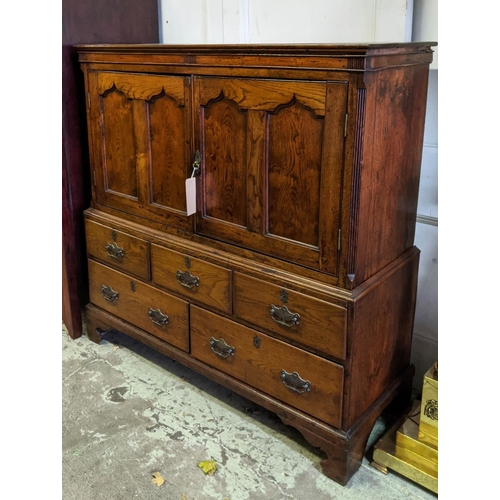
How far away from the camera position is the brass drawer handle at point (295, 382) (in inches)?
76.1

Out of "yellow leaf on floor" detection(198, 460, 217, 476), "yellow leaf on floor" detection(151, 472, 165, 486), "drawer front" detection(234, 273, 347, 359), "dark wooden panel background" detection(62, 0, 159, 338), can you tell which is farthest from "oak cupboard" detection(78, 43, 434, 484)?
"yellow leaf on floor" detection(151, 472, 165, 486)

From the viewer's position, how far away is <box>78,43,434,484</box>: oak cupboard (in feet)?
5.58

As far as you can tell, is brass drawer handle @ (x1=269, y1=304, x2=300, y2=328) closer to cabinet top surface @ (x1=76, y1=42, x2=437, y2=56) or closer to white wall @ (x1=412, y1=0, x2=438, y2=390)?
white wall @ (x1=412, y1=0, x2=438, y2=390)

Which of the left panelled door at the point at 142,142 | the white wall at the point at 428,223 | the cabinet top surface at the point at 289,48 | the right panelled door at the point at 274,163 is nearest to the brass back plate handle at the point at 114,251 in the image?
the left panelled door at the point at 142,142

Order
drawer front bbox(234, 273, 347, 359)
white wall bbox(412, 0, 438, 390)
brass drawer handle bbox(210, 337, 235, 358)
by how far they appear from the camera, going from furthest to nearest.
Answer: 1. brass drawer handle bbox(210, 337, 235, 358)
2. white wall bbox(412, 0, 438, 390)
3. drawer front bbox(234, 273, 347, 359)

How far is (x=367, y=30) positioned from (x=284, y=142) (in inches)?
27.9

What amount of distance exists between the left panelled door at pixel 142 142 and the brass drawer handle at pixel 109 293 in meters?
0.41

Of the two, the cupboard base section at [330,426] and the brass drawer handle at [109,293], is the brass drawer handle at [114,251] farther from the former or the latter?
the cupboard base section at [330,426]

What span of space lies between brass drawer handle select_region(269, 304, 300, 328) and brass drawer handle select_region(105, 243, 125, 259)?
2.89 feet

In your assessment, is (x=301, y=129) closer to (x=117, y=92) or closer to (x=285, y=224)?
(x=285, y=224)

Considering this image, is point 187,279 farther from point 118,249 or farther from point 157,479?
point 157,479

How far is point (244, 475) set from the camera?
77.6 inches

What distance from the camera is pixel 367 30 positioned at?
2152mm
